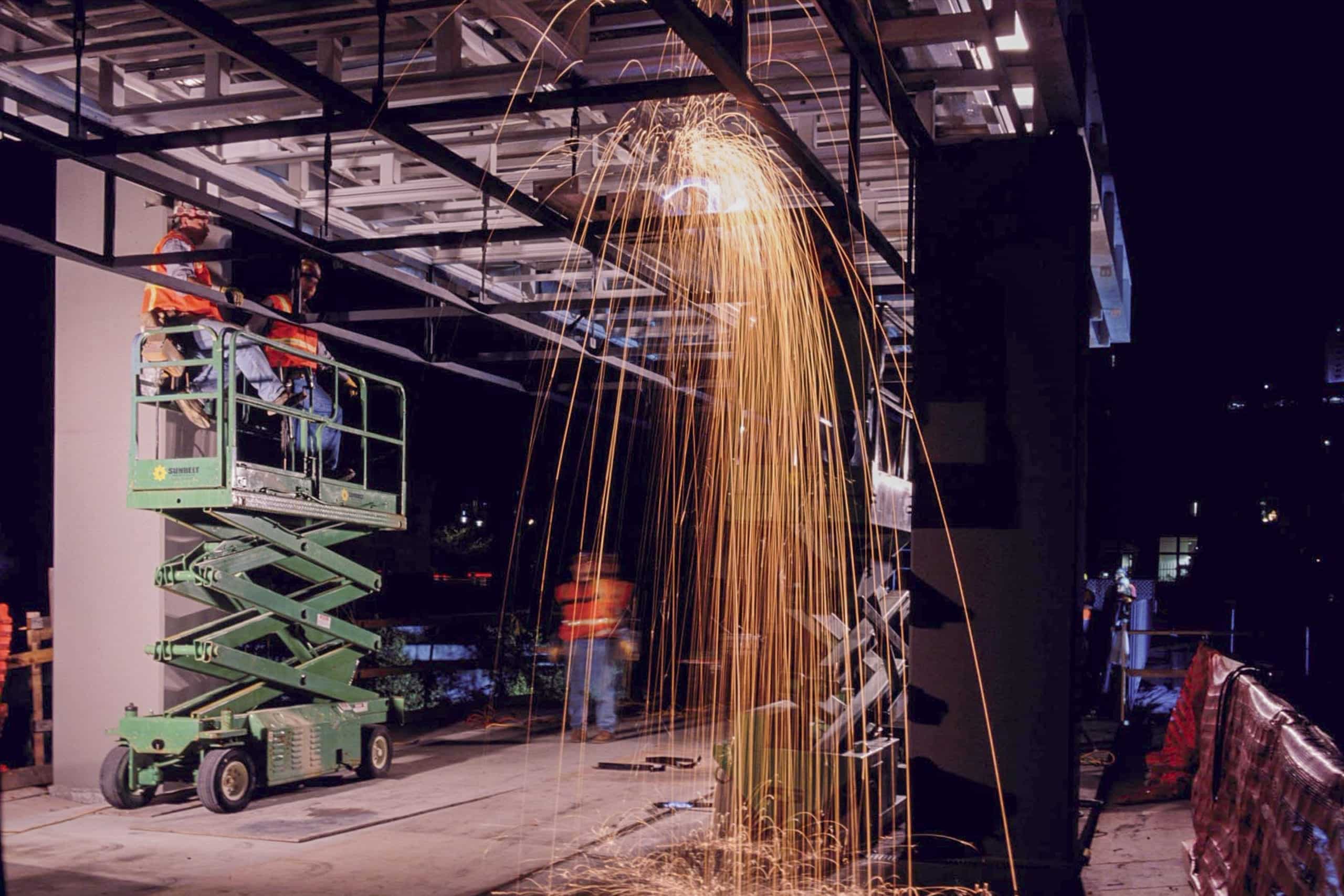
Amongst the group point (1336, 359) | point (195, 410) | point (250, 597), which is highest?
point (1336, 359)

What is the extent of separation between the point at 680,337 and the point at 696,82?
790cm

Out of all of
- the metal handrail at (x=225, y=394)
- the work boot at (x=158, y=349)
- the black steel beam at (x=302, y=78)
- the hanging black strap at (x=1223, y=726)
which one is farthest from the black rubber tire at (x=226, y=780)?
the hanging black strap at (x=1223, y=726)

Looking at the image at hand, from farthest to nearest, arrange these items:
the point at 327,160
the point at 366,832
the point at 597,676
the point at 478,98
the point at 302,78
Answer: the point at 597,676 < the point at 366,832 < the point at 327,160 < the point at 478,98 < the point at 302,78

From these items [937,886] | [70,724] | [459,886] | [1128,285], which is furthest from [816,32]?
[70,724]

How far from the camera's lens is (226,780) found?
29.2 feet

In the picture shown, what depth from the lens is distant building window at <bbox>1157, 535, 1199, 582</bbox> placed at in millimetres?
38853

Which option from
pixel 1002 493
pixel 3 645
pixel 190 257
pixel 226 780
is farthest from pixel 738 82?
pixel 3 645

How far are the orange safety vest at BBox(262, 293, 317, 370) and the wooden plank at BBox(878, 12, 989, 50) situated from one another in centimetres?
607

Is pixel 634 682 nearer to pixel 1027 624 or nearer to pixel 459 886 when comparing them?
pixel 459 886

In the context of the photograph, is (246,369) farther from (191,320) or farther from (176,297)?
(176,297)

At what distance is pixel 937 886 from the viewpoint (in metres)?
5.86

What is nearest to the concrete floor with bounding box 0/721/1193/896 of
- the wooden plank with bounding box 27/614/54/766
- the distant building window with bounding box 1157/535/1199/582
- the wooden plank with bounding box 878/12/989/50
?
the wooden plank with bounding box 27/614/54/766

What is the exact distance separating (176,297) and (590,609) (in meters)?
5.52

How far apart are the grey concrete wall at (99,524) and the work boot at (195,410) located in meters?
0.35
